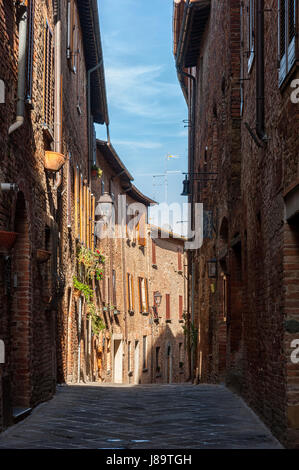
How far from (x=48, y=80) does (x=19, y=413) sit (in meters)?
5.34

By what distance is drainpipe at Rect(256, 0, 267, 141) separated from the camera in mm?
8297

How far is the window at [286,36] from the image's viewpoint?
6422 mm

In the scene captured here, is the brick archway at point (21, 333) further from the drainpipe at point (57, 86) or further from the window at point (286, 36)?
the window at point (286, 36)

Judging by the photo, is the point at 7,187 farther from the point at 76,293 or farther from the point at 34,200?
the point at 76,293

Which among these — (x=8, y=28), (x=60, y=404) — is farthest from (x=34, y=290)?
(x=8, y=28)

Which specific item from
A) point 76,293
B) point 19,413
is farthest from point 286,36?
point 76,293

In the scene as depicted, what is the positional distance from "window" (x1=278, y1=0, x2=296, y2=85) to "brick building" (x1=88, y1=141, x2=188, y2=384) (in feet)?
45.7

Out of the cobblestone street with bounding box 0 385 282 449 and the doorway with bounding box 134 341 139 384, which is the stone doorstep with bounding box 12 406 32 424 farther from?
the doorway with bounding box 134 341 139 384

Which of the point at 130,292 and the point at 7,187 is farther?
the point at 130,292

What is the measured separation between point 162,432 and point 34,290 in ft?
10.1

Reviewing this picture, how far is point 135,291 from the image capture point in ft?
99.2

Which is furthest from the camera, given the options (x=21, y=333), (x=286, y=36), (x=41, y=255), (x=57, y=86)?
(x=57, y=86)

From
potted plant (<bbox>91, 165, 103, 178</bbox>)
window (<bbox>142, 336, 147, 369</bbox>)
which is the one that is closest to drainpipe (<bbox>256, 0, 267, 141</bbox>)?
potted plant (<bbox>91, 165, 103, 178</bbox>)

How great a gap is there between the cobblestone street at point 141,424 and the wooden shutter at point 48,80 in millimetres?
4055
